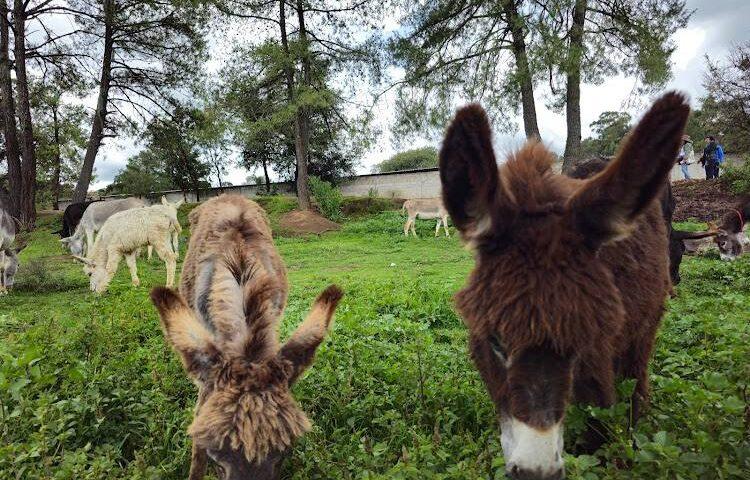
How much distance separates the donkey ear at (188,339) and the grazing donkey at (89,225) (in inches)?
594

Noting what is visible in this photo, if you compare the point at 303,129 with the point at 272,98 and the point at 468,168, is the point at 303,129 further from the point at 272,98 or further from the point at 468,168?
the point at 468,168

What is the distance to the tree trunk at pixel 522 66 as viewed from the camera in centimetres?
1584

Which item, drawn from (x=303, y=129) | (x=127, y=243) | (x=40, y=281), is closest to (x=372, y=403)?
(x=127, y=243)

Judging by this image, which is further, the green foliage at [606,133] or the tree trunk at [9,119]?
the green foliage at [606,133]

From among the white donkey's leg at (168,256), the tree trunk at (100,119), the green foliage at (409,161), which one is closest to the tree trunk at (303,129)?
the tree trunk at (100,119)

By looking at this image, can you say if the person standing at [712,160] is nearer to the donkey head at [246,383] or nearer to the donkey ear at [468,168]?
the donkey head at [246,383]

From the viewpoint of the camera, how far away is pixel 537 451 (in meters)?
1.76

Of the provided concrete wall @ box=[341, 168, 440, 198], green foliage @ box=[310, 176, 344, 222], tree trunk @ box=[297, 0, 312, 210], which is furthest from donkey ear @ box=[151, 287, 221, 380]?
concrete wall @ box=[341, 168, 440, 198]

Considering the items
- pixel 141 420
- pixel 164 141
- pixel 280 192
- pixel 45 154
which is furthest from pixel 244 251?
pixel 280 192

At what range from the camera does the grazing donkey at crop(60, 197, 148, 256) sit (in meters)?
16.0

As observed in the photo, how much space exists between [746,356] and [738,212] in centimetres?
1087

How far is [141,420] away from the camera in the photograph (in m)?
3.78

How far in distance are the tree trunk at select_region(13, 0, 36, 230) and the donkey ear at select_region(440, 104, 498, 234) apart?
1085 inches

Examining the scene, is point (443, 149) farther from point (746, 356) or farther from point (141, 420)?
point (141, 420)
